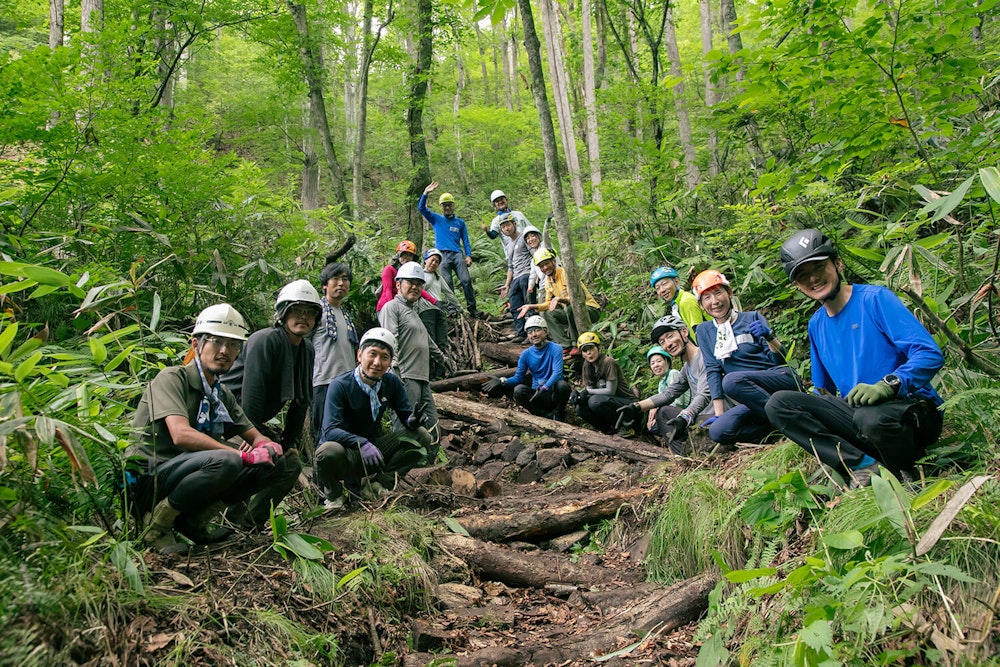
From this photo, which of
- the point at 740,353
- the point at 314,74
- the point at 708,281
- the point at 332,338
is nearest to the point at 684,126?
the point at 314,74

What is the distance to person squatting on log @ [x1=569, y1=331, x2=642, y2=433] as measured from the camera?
8.12m

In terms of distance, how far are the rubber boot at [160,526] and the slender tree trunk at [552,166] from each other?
6148 millimetres

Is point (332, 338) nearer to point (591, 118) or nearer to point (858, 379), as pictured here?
point (858, 379)

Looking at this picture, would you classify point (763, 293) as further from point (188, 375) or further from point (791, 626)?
point (188, 375)

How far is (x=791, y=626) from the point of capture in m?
2.96

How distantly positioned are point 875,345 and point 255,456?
3611mm

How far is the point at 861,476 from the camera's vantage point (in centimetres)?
382

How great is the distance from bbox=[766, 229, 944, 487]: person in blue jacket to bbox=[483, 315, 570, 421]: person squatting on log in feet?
15.7

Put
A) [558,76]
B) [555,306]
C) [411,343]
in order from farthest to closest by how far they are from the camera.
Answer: [558,76], [555,306], [411,343]

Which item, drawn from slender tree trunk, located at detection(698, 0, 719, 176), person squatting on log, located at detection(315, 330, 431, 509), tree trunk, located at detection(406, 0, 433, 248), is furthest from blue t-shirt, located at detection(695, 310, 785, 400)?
tree trunk, located at detection(406, 0, 433, 248)

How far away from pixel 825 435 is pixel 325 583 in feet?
10.1

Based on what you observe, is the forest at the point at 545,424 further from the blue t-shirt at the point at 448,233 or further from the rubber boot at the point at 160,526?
the blue t-shirt at the point at 448,233

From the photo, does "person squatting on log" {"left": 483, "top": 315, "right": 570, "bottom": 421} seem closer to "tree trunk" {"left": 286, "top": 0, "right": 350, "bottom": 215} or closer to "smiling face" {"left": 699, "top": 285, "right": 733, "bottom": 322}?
"smiling face" {"left": 699, "top": 285, "right": 733, "bottom": 322}

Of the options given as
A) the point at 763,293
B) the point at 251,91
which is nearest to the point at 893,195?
the point at 763,293
